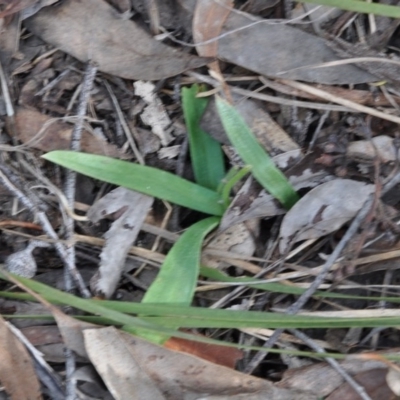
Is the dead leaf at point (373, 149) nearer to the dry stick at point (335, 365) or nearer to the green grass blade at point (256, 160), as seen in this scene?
the green grass blade at point (256, 160)

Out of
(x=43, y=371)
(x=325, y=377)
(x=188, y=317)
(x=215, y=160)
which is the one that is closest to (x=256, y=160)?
(x=215, y=160)

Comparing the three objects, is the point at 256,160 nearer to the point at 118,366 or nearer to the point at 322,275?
the point at 322,275

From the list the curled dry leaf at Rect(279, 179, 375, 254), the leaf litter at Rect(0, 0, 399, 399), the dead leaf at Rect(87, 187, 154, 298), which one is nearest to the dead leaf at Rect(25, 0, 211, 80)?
the leaf litter at Rect(0, 0, 399, 399)

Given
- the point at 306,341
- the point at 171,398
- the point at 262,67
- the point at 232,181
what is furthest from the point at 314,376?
the point at 262,67

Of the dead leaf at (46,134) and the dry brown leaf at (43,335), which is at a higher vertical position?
the dead leaf at (46,134)

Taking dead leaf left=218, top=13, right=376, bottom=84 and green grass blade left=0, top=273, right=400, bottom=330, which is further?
dead leaf left=218, top=13, right=376, bottom=84

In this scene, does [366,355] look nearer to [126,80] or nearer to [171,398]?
[171,398]

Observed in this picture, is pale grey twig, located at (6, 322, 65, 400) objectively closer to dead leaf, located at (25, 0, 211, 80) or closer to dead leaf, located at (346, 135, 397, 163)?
dead leaf, located at (25, 0, 211, 80)

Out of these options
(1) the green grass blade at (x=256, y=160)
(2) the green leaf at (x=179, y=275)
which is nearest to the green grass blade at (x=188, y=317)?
(2) the green leaf at (x=179, y=275)
